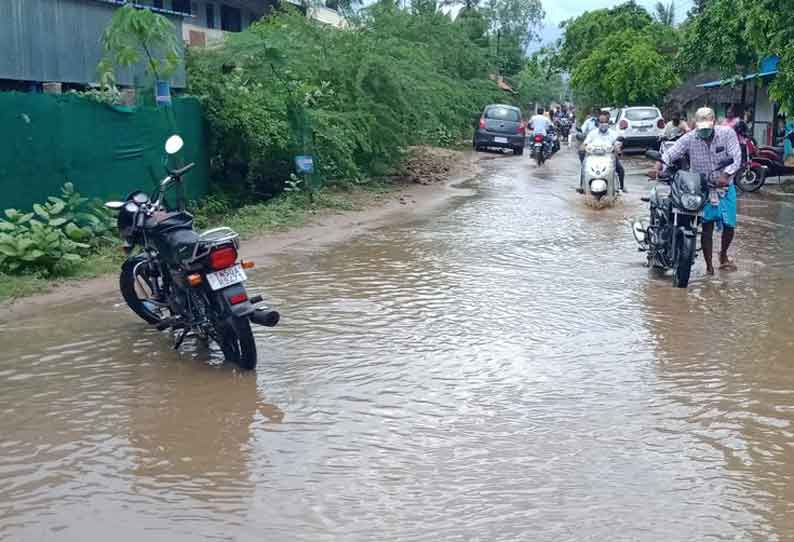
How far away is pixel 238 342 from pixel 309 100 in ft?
32.0

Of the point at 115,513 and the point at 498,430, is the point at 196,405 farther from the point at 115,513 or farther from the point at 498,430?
the point at 498,430

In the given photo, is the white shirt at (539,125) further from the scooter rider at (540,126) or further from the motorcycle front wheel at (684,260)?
the motorcycle front wheel at (684,260)

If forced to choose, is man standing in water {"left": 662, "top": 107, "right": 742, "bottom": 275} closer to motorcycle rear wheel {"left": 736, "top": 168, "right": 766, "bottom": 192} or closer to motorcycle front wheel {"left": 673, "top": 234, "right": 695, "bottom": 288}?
motorcycle front wheel {"left": 673, "top": 234, "right": 695, "bottom": 288}

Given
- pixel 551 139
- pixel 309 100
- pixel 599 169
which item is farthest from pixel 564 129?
pixel 309 100

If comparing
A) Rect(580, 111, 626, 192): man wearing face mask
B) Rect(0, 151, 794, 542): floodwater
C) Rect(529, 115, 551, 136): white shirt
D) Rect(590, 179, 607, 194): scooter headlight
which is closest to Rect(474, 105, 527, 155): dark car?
Rect(529, 115, 551, 136): white shirt

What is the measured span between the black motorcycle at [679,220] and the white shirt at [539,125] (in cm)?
1471

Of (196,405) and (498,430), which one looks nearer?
(498,430)

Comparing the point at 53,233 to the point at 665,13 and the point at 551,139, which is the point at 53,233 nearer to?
the point at 551,139

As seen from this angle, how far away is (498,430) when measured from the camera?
4973 millimetres

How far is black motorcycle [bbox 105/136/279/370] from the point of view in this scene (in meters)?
5.86

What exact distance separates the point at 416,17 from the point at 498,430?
1186 inches

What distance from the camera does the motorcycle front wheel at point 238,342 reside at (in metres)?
5.81

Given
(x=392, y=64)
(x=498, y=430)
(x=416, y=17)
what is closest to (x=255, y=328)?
(x=498, y=430)

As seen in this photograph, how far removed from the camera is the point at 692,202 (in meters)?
8.62
